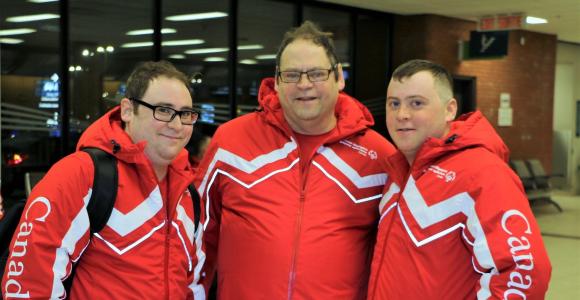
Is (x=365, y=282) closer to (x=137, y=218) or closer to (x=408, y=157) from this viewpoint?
(x=408, y=157)

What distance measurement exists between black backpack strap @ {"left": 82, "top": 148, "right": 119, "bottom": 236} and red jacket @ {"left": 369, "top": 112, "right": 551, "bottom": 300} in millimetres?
858

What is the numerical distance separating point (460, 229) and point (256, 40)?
7.79 m

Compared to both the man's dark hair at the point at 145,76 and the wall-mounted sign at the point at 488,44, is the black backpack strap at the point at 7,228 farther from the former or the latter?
the wall-mounted sign at the point at 488,44

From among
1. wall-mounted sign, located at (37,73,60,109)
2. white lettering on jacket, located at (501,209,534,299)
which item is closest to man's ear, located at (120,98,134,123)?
white lettering on jacket, located at (501,209,534,299)

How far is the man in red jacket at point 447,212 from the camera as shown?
1.82 meters

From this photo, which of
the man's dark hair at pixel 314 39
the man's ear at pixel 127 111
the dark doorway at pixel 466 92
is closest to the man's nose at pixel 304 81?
the man's dark hair at pixel 314 39

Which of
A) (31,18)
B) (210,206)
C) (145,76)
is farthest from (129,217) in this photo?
(31,18)

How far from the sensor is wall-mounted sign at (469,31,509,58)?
1065cm

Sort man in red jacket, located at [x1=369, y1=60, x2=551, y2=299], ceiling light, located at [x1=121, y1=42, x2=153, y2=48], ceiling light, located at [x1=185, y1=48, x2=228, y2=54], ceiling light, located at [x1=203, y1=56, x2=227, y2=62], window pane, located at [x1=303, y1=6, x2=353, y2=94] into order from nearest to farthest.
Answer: man in red jacket, located at [x1=369, y1=60, x2=551, y2=299] → ceiling light, located at [x1=121, y1=42, x2=153, y2=48] → ceiling light, located at [x1=185, y1=48, x2=228, y2=54] → ceiling light, located at [x1=203, y1=56, x2=227, y2=62] → window pane, located at [x1=303, y1=6, x2=353, y2=94]

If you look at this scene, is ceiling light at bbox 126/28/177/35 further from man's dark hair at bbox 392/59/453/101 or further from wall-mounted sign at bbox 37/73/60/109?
man's dark hair at bbox 392/59/453/101

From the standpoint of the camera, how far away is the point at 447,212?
1.98 meters

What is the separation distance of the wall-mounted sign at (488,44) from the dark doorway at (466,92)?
61cm

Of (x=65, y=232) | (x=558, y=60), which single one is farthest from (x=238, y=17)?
(x=558, y=60)

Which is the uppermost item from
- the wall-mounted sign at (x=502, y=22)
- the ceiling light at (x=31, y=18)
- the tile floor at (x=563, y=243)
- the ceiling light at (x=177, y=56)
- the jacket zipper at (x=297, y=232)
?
the wall-mounted sign at (x=502, y=22)
